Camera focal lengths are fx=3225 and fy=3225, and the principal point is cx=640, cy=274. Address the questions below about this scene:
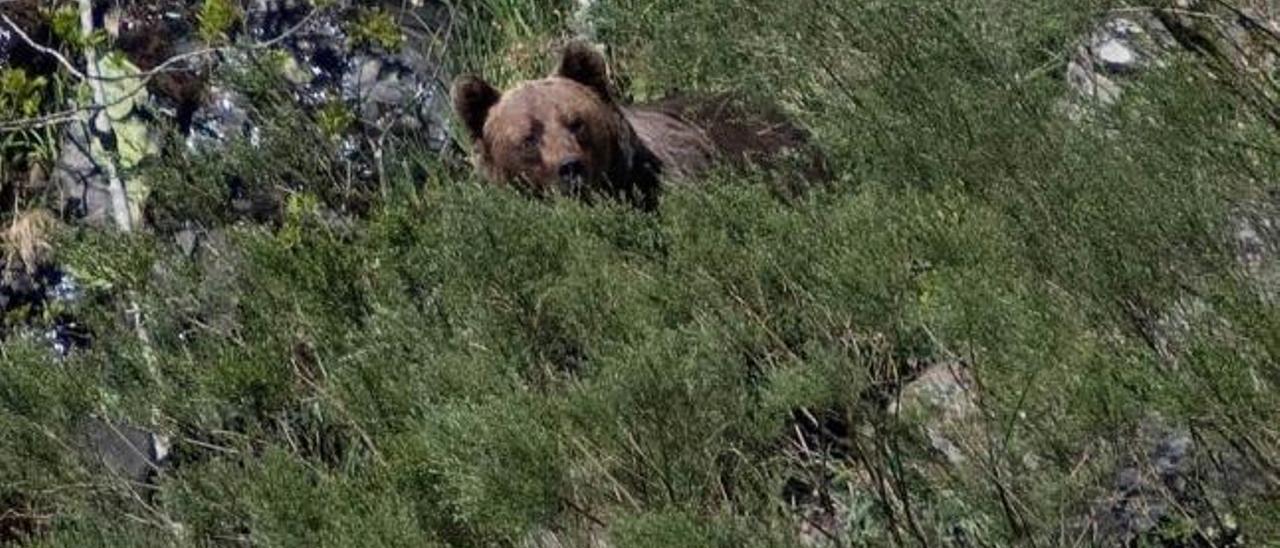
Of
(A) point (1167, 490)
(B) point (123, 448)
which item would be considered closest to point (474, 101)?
(B) point (123, 448)

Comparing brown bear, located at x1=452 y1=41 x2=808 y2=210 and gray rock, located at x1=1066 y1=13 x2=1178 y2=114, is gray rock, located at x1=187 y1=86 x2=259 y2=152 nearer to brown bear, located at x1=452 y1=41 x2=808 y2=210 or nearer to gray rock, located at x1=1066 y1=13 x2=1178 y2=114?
brown bear, located at x1=452 y1=41 x2=808 y2=210

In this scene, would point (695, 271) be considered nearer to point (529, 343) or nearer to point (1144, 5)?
point (529, 343)

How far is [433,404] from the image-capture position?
30.5 ft

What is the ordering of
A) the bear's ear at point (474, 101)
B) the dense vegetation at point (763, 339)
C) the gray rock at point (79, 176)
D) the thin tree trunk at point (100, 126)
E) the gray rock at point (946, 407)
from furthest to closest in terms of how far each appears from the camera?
the gray rock at point (79, 176), the thin tree trunk at point (100, 126), the bear's ear at point (474, 101), the gray rock at point (946, 407), the dense vegetation at point (763, 339)

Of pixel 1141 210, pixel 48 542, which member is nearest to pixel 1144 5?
pixel 1141 210

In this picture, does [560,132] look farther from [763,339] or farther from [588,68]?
[763,339]

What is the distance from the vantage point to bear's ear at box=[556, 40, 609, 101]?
12227 mm

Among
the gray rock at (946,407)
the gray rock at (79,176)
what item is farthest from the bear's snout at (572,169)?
the gray rock at (946,407)

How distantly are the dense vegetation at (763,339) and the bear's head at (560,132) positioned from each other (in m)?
0.55

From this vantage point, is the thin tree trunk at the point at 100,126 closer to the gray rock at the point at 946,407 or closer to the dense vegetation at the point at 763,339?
the dense vegetation at the point at 763,339

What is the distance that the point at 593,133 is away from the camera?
39.2 feet

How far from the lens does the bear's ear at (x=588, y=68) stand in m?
12.2

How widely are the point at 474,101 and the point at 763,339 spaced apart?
3.52m

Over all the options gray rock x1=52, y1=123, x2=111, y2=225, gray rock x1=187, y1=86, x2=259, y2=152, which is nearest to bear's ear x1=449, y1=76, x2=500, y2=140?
gray rock x1=187, y1=86, x2=259, y2=152
